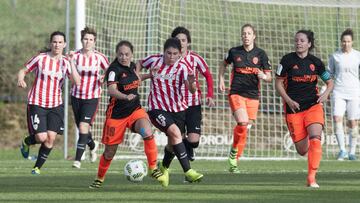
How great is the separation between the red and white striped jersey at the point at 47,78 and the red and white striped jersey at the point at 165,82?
2.61 m

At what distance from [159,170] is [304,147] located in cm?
176

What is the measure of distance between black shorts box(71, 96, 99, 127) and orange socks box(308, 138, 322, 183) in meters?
5.59

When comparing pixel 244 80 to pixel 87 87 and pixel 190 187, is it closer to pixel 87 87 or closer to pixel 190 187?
pixel 87 87

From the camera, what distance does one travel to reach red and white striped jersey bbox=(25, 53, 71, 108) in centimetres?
1530

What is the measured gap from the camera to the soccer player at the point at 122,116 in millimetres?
12141

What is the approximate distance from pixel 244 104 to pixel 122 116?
3.67m

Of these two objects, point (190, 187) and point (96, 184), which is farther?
point (96, 184)

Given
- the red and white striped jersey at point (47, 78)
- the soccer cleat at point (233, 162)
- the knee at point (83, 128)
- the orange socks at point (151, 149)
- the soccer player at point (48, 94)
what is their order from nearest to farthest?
the orange socks at point (151, 149) < the soccer cleat at point (233, 162) < the soccer player at point (48, 94) < the red and white striped jersey at point (47, 78) < the knee at point (83, 128)

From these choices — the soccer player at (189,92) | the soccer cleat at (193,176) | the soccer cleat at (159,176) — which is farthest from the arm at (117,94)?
the soccer player at (189,92)

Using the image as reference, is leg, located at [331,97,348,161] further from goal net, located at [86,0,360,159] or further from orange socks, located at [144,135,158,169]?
orange socks, located at [144,135,158,169]

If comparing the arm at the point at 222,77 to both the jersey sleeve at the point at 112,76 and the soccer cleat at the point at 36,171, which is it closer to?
the soccer cleat at the point at 36,171

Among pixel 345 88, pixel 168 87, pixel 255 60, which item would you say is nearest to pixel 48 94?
pixel 168 87

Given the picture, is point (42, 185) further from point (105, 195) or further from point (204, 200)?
point (204, 200)

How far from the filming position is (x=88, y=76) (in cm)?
1723
